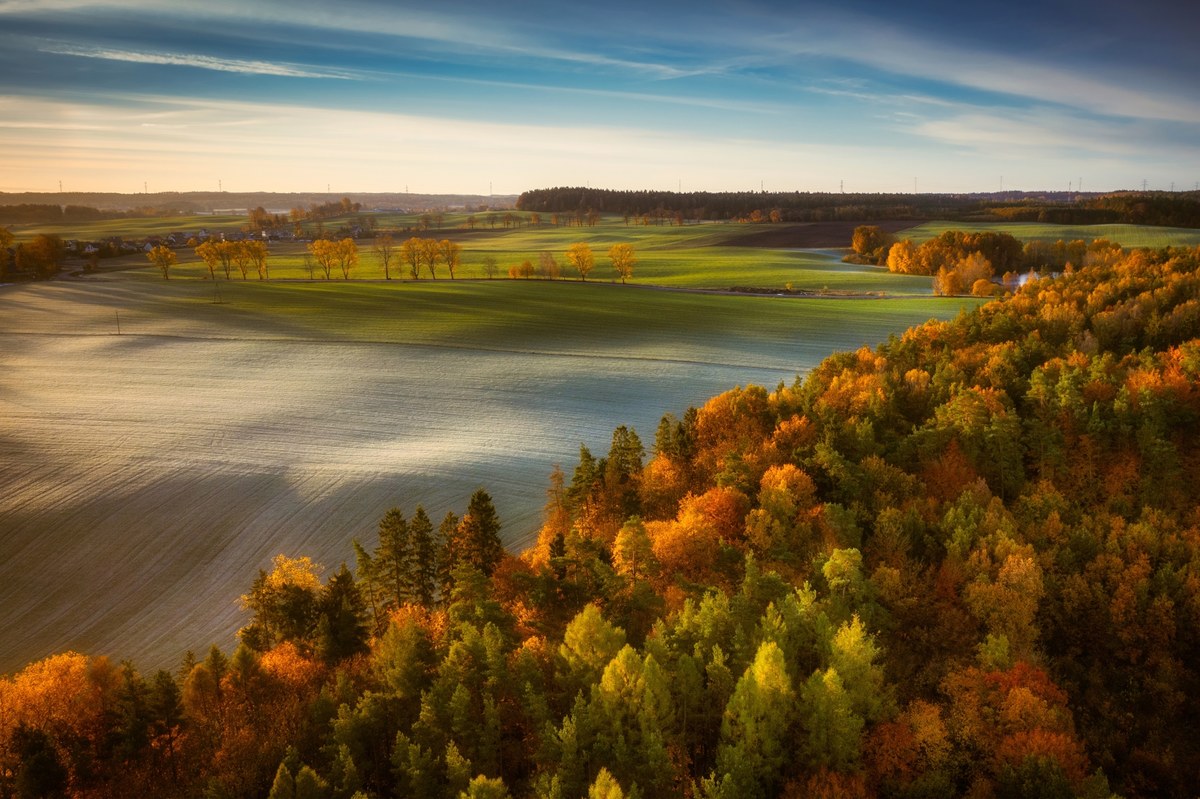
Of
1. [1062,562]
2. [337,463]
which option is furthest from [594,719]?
[337,463]

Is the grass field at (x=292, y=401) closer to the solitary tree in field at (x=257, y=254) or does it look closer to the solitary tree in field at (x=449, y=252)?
the solitary tree in field at (x=449, y=252)

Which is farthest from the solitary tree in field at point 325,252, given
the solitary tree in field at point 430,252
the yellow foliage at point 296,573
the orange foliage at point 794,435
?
the orange foliage at point 794,435

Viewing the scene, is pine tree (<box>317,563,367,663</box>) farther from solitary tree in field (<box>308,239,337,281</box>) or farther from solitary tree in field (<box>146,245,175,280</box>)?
solitary tree in field (<box>146,245,175,280</box>)

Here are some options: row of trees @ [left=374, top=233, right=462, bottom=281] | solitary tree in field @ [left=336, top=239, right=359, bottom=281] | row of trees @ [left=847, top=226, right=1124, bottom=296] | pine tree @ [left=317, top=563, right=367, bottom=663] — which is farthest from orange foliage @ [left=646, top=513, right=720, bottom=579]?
solitary tree in field @ [left=336, top=239, right=359, bottom=281]

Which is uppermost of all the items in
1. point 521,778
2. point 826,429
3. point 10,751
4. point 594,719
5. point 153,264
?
point 153,264

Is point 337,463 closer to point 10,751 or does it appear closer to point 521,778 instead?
point 10,751
